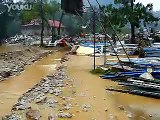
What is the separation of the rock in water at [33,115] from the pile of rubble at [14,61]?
10179mm

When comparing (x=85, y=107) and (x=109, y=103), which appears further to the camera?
(x=109, y=103)

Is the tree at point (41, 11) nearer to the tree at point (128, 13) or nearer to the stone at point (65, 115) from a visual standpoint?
the tree at point (128, 13)

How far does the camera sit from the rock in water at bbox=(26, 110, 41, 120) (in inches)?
456

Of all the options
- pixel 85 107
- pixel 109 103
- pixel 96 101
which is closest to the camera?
pixel 85 107

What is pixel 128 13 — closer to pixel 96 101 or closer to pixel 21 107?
pixel 96 101

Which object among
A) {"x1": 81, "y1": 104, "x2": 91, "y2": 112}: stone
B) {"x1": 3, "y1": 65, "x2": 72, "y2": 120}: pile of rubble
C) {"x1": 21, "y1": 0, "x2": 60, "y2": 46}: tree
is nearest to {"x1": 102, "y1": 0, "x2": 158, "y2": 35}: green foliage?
{"x1": 21, "y1": 0, "x2": 60, "y2": 46}: tree

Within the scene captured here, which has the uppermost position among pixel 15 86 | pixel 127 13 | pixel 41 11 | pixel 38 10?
pixel 38 10

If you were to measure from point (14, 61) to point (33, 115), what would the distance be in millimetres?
20346

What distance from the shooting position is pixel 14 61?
104 feet

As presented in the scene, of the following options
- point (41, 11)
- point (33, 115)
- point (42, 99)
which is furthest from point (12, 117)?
point (41, 11)

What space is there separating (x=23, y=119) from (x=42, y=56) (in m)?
26.6

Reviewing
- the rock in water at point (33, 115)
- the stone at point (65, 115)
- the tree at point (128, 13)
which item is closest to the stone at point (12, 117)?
the rock in water at point (33, 115)

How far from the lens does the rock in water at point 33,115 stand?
38.0 feet

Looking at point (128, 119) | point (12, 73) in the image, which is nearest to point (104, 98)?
point (128, 119)
